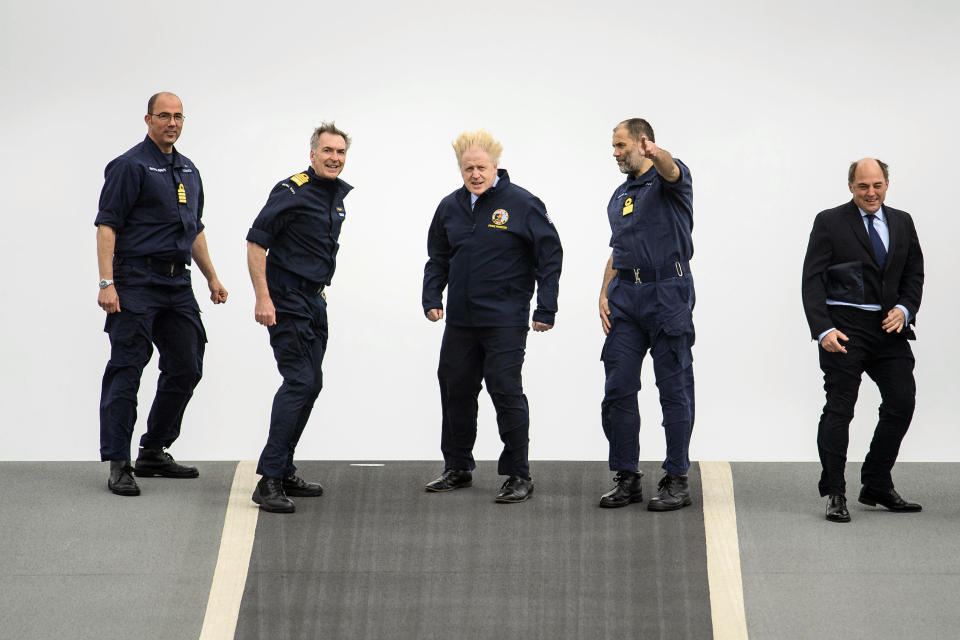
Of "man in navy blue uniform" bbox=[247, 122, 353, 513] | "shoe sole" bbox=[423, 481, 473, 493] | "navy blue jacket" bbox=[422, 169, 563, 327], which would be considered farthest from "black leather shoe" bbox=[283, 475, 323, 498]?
"navy blue jacket" bbox=[422, 169, 563, 327]

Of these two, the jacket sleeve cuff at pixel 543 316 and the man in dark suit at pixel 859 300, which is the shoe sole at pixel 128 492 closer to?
the jacket sleeve cuff at pixel 543 316

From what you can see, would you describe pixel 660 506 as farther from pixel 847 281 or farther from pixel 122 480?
pixel 122 480

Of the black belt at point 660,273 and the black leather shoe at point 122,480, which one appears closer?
the black belt at point 660,273

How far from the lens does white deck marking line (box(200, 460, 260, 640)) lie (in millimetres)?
3537

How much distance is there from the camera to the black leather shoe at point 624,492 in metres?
4.24

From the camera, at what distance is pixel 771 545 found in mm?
3941

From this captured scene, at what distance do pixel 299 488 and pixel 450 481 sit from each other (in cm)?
53

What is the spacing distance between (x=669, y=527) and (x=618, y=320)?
2.31ft

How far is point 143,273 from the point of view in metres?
4.38

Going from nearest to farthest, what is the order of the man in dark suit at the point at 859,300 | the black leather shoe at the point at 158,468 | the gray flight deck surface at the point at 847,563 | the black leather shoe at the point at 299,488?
the gray flight deck surface at the point at 847,563 → the man in dark suit at the point at 859,300 → the black leather shoe at the point at 299,488 → the black leather shoe at the point at 158,468

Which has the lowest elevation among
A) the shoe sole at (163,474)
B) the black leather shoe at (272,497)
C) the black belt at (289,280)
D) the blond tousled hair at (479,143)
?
the shoe sole at (163,474)

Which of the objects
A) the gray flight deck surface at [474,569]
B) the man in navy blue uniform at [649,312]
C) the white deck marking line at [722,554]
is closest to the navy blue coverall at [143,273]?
the gray flight deck surface at [474,569]

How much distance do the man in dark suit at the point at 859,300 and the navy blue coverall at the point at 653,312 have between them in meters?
0.42

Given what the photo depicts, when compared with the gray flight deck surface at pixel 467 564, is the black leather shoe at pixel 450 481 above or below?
above
